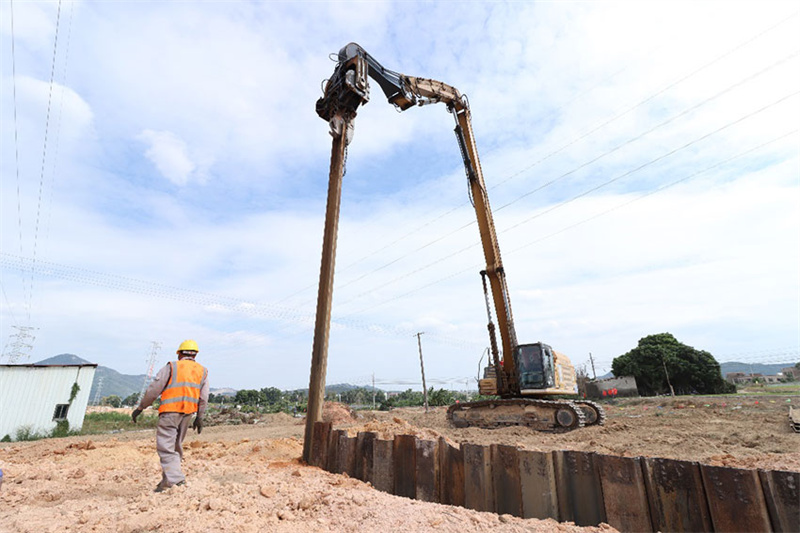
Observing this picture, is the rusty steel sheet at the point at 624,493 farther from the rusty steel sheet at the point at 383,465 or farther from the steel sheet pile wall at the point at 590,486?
the rusty steel sheet at the point at 383,465

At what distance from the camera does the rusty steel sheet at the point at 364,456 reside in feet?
16.4

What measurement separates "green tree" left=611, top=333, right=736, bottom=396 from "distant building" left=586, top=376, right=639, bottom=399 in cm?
92

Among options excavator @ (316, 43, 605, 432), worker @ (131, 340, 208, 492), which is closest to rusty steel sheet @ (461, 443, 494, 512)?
worker @ (131, 340, 208, 492)

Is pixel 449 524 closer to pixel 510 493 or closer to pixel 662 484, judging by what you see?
pixel 510 493

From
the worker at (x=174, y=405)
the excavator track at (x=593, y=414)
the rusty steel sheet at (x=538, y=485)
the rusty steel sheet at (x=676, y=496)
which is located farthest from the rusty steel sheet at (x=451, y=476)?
the excavator track at (x=593, y=414)

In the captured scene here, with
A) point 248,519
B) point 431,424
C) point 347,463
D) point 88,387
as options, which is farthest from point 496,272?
point 88,387

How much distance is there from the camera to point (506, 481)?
374cm

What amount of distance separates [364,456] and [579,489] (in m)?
2.78

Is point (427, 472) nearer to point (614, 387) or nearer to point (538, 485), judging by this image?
point (538, 485)

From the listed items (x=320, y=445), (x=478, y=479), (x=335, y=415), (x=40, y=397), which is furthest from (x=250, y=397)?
(x=478, y=479)

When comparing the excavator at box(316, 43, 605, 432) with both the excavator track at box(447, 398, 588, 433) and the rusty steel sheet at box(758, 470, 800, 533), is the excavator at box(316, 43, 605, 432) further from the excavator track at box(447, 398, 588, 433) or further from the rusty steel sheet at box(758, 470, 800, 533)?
the rusty steel sheet at box(758, 470, 800, 533)

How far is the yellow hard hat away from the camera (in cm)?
519

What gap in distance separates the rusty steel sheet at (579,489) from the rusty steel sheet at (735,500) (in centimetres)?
78

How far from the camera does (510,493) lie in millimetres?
3689
